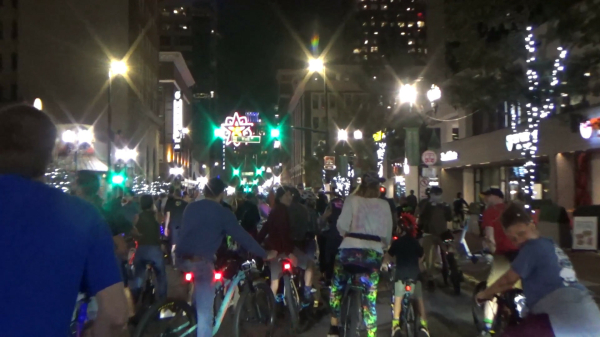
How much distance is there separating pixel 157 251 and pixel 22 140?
764 centimetres

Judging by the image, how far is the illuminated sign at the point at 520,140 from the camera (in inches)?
826

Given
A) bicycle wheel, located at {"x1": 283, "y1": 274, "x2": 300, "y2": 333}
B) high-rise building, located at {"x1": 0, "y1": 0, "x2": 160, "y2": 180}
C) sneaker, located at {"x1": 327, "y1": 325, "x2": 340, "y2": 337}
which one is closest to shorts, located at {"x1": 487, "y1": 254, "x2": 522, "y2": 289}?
sneaker, located at {"x1": 327, "y1": 325, "x2": 340, "y2": 337}

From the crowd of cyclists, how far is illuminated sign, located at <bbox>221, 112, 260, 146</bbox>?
2756cm

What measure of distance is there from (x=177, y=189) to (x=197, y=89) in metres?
142

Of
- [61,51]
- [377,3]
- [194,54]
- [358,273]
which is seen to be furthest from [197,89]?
[358,273]

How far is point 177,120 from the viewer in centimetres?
9075

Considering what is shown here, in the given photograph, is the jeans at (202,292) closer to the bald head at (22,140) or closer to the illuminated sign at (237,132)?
the bald head at (22,140)

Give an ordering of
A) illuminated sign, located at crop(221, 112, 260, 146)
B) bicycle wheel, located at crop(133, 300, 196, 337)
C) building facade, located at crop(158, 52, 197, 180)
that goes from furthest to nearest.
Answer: building facade, located at crop(158, 52, 197, 180) → illuminated sign, located at crop(221, 112, 260, 146) → bicycle wheel, located at crop(133, 300, 196, 337)

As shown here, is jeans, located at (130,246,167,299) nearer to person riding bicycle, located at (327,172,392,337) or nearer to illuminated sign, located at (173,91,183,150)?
person riding bicycle, located at (327,172,392,337)

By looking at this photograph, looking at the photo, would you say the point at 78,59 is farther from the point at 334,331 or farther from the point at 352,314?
the point at 352,314

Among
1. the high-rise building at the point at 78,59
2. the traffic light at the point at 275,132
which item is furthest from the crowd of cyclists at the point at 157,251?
the high-rise building at the point at 78,59

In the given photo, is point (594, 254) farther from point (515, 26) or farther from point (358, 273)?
point (358, 273)

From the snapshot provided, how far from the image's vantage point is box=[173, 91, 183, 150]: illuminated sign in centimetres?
8982

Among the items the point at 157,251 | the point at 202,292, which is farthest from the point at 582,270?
the point at 202,292
